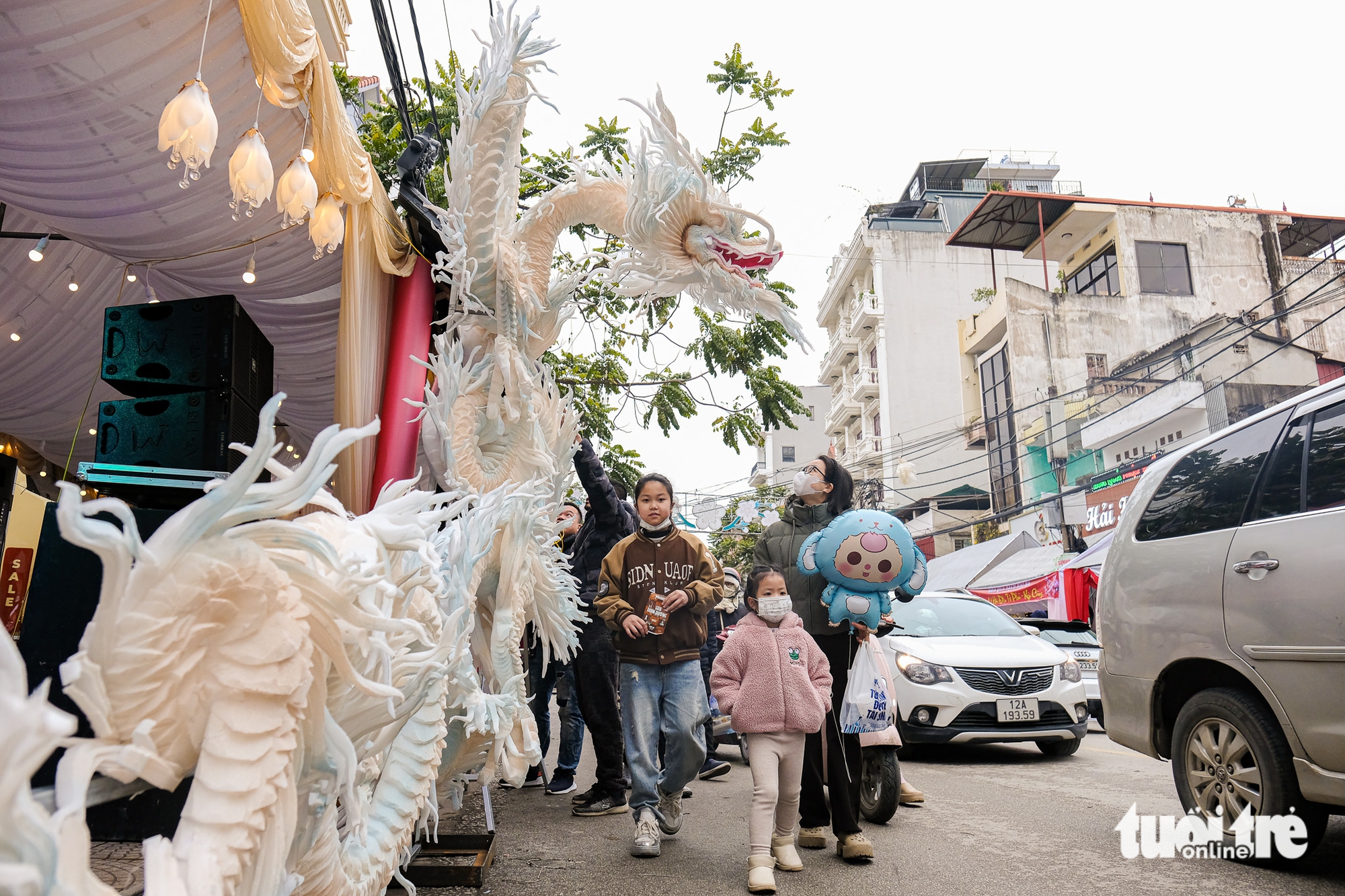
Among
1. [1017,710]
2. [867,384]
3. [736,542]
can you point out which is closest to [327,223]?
[1017,710]

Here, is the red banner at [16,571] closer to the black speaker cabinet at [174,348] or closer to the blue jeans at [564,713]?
the black speaker cabinet at [174,348]

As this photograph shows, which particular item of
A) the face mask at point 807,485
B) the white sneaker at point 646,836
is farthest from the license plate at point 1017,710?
the white sneaker at point 646,836

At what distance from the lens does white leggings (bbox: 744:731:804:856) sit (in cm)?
335

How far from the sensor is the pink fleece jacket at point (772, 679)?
3465 millimetres

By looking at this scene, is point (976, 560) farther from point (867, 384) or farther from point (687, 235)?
point (687, 235)

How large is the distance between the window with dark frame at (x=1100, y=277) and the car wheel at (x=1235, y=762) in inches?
873

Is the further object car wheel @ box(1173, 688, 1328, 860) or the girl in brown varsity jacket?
the girl in brown varsity jacket

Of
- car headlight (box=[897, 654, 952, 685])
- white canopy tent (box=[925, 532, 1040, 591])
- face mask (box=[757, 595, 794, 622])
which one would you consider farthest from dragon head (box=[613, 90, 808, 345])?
white canopy tent (box=[925, 532, 1040, 591])

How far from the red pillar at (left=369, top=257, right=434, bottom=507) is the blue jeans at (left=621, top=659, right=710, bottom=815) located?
1784 mm

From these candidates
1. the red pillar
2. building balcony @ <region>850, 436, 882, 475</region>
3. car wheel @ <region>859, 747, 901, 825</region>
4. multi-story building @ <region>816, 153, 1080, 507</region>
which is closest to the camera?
car wheel @ <region>859, 747, 901, 825</region>

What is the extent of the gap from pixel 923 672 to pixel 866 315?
2926 cm

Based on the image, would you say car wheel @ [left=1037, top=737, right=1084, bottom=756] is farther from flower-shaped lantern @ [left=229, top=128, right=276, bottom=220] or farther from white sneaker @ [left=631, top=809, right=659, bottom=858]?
flower-shaped lantern @ [left=229, top=128, right=276, bottom=220]

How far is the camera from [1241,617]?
3285 millimetres

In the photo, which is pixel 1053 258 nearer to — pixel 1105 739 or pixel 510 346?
pixel 1105 739
